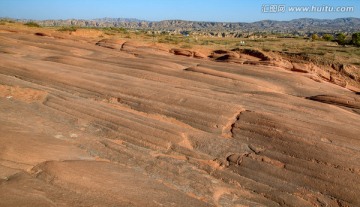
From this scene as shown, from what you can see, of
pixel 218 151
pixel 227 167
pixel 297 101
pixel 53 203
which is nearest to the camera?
pixel 53 203

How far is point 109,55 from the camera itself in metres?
19.1

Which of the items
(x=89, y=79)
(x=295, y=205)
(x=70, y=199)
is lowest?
(x=295, y=205)

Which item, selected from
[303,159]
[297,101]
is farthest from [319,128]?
[297,101]

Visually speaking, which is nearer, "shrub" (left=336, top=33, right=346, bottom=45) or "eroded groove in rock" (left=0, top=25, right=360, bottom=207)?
"eroded groove in rock" (left=0, top=25, right=360, bottom=207)

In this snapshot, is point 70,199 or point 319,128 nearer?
point 70,199

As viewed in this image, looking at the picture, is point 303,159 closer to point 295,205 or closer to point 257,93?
point 295,205

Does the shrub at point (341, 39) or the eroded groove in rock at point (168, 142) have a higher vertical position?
the shrub at point (341, 39)

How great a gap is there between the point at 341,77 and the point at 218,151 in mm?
14330

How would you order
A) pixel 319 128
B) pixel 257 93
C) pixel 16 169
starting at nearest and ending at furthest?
pixel 16 169, pixel 319 128, pixel 257 93

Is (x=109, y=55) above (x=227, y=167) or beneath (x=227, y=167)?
above

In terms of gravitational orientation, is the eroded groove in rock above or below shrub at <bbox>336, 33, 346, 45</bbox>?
below

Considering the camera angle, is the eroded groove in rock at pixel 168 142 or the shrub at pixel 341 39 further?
the shrub at pixel 341 39

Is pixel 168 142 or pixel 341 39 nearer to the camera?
pixel 168 142

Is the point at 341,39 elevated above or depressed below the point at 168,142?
above
